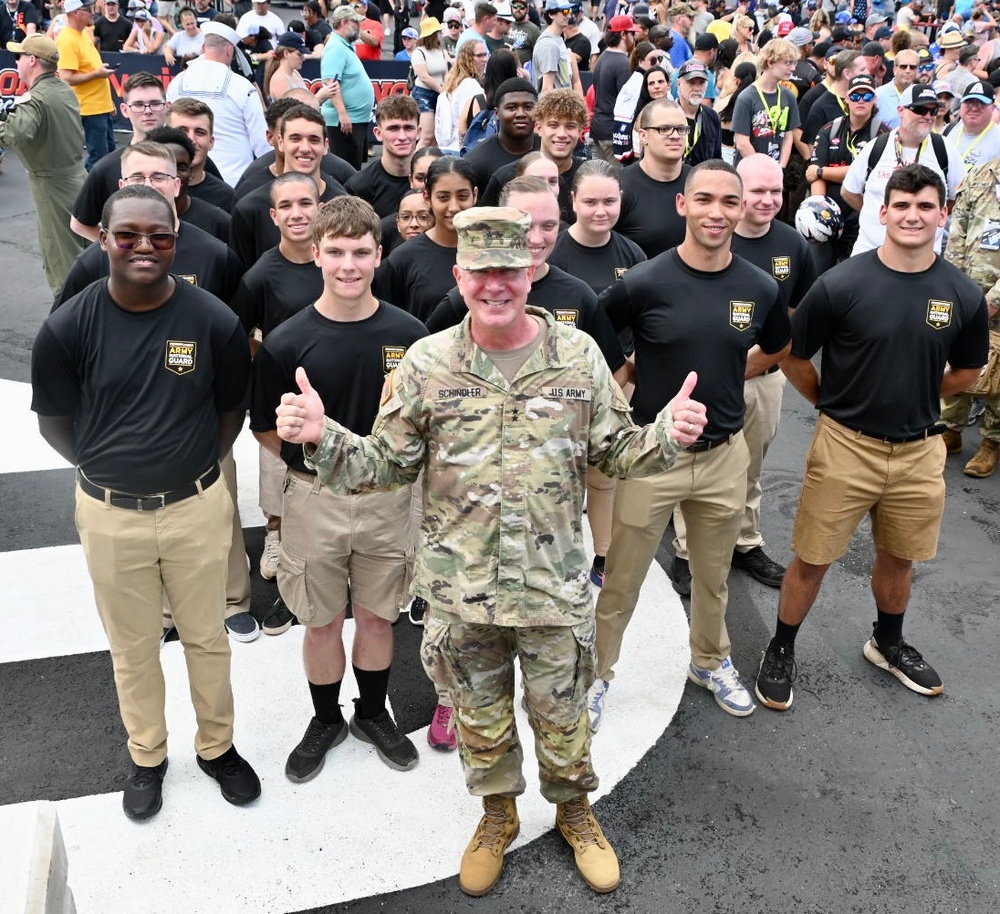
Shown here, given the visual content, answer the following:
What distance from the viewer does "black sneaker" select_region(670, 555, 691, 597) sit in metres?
5.63

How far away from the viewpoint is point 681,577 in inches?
225

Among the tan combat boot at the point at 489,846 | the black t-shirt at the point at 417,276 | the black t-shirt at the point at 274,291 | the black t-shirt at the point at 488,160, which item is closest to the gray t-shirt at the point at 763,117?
the black t-shirt at the point at 488,160

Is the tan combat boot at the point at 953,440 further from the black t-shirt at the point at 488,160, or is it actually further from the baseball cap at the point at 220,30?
the baseball cap at the point at 220,30

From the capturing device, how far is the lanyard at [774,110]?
9836 mm

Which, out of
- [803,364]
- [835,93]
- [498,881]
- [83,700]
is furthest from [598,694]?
[835,93]

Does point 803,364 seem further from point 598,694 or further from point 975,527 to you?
point 975,527

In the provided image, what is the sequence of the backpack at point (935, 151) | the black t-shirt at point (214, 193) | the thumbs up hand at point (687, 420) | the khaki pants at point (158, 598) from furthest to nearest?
the backpack at point (935, 151)
the black t-shirt at point (214, 193)
the khaki pants at point (158, 598)
the thumbs up hand at point (687, 420)

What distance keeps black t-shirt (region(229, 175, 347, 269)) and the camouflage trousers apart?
2.94 m

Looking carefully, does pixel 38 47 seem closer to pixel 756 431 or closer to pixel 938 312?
pixel 756 431

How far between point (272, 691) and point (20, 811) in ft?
6.52

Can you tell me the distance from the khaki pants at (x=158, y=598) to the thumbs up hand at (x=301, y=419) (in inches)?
38.3

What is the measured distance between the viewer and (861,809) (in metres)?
4.10

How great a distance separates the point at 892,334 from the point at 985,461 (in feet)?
10.8

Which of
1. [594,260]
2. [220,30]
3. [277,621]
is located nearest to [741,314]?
[594,260]
